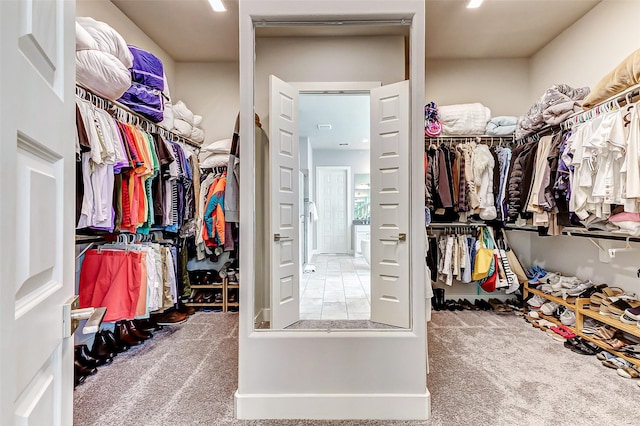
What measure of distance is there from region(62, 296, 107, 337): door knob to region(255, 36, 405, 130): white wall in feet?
4.28

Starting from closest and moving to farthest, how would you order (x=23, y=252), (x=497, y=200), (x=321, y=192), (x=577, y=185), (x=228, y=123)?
(x=23, y=252) < (x=321, y=192) < (x=577, y=185) < (x=497, y=200) < (x=228, y=123)

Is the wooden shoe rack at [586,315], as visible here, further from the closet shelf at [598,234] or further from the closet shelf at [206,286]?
the closet shelf at [206,286]

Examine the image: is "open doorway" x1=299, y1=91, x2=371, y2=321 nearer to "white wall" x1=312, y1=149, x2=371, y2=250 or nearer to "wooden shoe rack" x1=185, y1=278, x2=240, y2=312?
"white wall" x1=312, y1=149, x2=371, y2=250

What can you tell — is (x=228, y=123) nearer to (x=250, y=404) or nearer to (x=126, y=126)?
(x=126, y=126)

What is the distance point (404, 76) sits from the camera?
1.73 metres

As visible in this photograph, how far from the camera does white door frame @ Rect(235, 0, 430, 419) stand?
5.28 ft

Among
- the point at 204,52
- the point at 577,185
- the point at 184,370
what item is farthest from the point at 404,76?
the point at 204,52

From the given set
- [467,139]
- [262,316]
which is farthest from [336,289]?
[467,139]

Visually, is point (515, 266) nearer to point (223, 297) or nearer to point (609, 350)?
point (609, 350)

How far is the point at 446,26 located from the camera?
2.92m

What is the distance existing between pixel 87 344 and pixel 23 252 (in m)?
2.43

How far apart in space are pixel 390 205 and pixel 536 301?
230 cm

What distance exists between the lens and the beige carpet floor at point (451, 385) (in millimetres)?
1610

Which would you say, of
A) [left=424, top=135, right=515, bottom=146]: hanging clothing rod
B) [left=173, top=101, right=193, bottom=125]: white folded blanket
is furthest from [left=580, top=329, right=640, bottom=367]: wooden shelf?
[left=173, top=101, right=193, bottom=125]: white folded blanket
